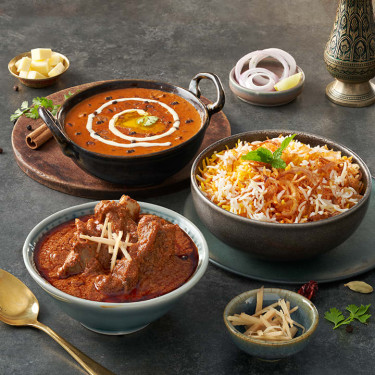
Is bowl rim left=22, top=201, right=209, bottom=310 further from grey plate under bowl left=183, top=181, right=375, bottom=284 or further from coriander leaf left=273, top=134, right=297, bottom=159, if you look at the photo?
coriander leaf left=273, top=134, right=297, bottom=159

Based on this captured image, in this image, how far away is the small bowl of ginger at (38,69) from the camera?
14.9 ft

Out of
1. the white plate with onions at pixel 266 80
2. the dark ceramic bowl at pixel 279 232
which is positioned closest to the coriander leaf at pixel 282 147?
the dark ceramic bowl at pixel 279 232

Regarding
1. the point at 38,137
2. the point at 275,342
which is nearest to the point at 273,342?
the point at 275,342

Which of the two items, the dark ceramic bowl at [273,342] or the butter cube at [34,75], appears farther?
the butter cube at [34,75]

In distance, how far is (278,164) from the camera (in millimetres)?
2850

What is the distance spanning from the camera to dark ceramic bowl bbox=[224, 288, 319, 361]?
7.50ft

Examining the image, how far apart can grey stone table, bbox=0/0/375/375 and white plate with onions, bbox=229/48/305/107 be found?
0.08m

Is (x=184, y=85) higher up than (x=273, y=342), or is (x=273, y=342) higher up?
(x=273, y=342)

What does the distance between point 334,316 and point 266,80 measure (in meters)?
2.22

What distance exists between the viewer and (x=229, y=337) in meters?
2.58

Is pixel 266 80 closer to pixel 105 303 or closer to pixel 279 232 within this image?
pixel 279 232

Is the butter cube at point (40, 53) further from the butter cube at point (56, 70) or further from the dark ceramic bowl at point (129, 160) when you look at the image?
the dark ceramic bowl at point (129, 160)

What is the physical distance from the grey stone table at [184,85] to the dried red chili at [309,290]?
2.7 inches

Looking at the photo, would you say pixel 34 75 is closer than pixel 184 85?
Yes
